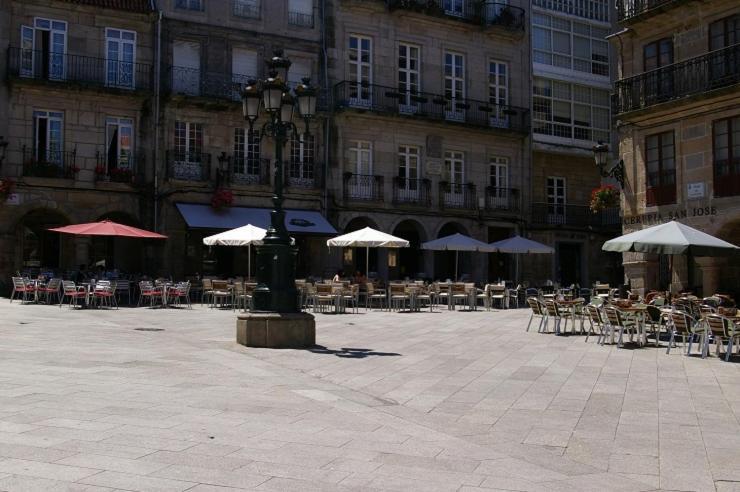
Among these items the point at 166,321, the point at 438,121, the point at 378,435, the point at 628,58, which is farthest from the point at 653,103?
the point at 378,435

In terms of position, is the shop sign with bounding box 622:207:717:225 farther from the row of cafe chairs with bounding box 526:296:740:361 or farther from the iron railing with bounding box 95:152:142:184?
the iron railing with bounding box 95:152:142:184

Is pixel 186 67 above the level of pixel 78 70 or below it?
above

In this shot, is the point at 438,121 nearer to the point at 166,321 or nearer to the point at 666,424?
the point at 166,321

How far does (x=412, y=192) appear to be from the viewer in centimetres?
2931

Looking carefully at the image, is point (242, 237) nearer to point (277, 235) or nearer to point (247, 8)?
point (277, 235)

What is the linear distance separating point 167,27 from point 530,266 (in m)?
17.4

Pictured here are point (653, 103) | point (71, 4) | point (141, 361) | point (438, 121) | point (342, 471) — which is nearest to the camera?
point (342, 471)

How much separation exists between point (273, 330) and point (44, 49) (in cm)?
1733

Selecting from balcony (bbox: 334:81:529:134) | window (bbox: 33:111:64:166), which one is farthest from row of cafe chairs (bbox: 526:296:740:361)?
window (bbox: 33:111:64:166)

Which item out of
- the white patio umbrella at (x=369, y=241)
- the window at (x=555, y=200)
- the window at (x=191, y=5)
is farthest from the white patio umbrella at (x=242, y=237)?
the window at (x=555, y=200)

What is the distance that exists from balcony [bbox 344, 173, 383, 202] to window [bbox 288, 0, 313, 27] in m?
5.96

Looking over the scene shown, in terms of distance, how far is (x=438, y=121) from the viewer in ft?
96.4

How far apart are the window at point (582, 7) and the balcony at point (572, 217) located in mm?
8549

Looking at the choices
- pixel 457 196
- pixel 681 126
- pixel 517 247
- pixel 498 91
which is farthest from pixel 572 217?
pixel 681 126
